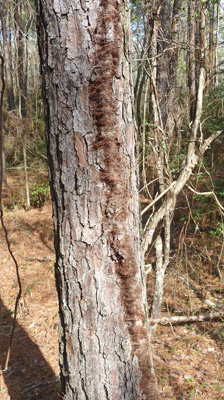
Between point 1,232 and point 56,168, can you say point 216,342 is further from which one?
point 1,232

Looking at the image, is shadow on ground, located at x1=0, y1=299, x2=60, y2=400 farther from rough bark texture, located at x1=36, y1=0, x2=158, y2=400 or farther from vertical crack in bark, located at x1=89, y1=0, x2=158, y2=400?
vertical crack in bark, located at x1=89, y1=0, x2=158, y2=400

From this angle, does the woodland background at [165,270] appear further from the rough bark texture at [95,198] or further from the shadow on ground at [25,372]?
the rough bark texture at [95,198]

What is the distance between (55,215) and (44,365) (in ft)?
7.90

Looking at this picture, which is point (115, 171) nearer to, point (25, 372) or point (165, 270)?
point (25, 372)

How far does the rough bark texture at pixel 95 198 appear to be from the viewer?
1401 mm

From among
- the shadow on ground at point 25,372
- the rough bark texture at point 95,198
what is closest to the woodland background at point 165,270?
the shadow on ground at point 25,372

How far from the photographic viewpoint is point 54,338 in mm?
3717

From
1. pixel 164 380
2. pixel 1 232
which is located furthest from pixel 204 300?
pixel 1 232

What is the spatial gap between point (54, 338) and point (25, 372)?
23.8 inches

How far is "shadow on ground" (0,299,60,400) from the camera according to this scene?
2.80 meters

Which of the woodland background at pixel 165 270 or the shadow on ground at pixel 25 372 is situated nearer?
the shadow on ground at pixel 25 372

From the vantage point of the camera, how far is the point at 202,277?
5031 mm

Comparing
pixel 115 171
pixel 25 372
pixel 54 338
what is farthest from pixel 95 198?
pixel 54 338

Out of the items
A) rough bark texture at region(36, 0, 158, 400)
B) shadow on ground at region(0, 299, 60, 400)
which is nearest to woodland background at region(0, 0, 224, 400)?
shadow on ground at region(0, 299, 60, 400)
